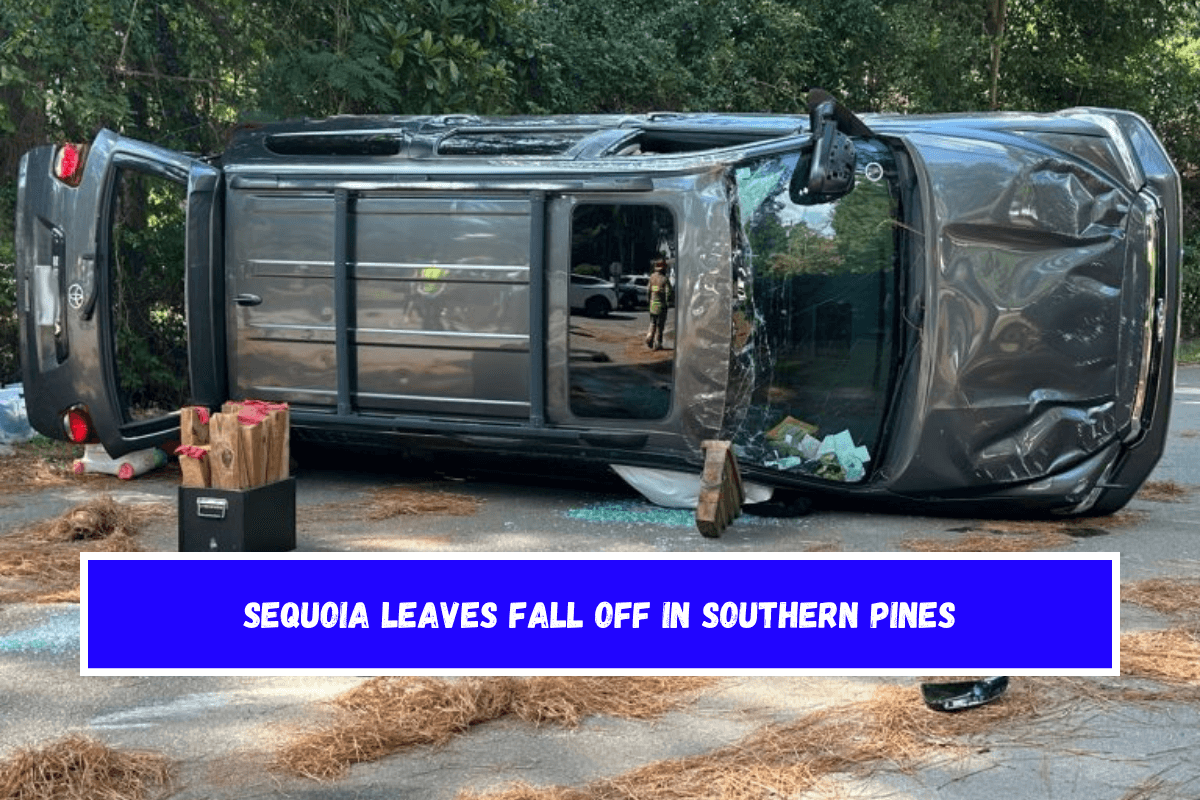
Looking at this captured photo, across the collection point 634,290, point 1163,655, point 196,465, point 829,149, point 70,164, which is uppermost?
point 829,149

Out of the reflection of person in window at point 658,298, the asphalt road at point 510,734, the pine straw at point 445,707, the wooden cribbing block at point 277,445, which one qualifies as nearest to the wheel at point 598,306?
the reflection of person in window at point 658,298

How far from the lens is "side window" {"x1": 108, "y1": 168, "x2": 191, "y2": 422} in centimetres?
1137

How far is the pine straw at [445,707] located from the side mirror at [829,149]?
3.38 meters

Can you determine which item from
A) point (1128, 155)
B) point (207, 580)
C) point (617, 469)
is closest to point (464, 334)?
point (617, 469)

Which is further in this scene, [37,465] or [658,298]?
[37,465]

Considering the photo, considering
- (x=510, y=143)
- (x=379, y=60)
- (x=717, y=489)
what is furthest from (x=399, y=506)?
(x=379, y=60)

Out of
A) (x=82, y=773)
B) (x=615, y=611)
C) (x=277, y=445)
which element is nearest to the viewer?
(x=615, y=611)

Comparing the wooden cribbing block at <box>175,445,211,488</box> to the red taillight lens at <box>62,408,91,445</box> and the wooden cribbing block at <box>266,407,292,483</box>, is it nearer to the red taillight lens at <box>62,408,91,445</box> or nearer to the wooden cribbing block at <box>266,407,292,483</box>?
the wooden cribbing block at <box>266,407,292,483</box>

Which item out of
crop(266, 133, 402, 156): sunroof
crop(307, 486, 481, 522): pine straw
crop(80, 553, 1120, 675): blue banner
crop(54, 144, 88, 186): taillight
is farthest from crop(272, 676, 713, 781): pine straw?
crop(54, 144, 88, 186): taillight

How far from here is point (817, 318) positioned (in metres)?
8.37

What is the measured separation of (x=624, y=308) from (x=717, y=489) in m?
1.17

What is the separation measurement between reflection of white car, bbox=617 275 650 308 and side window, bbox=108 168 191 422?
4.30m

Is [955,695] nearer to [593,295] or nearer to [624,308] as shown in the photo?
[624,308]

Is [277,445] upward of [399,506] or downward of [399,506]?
upward
